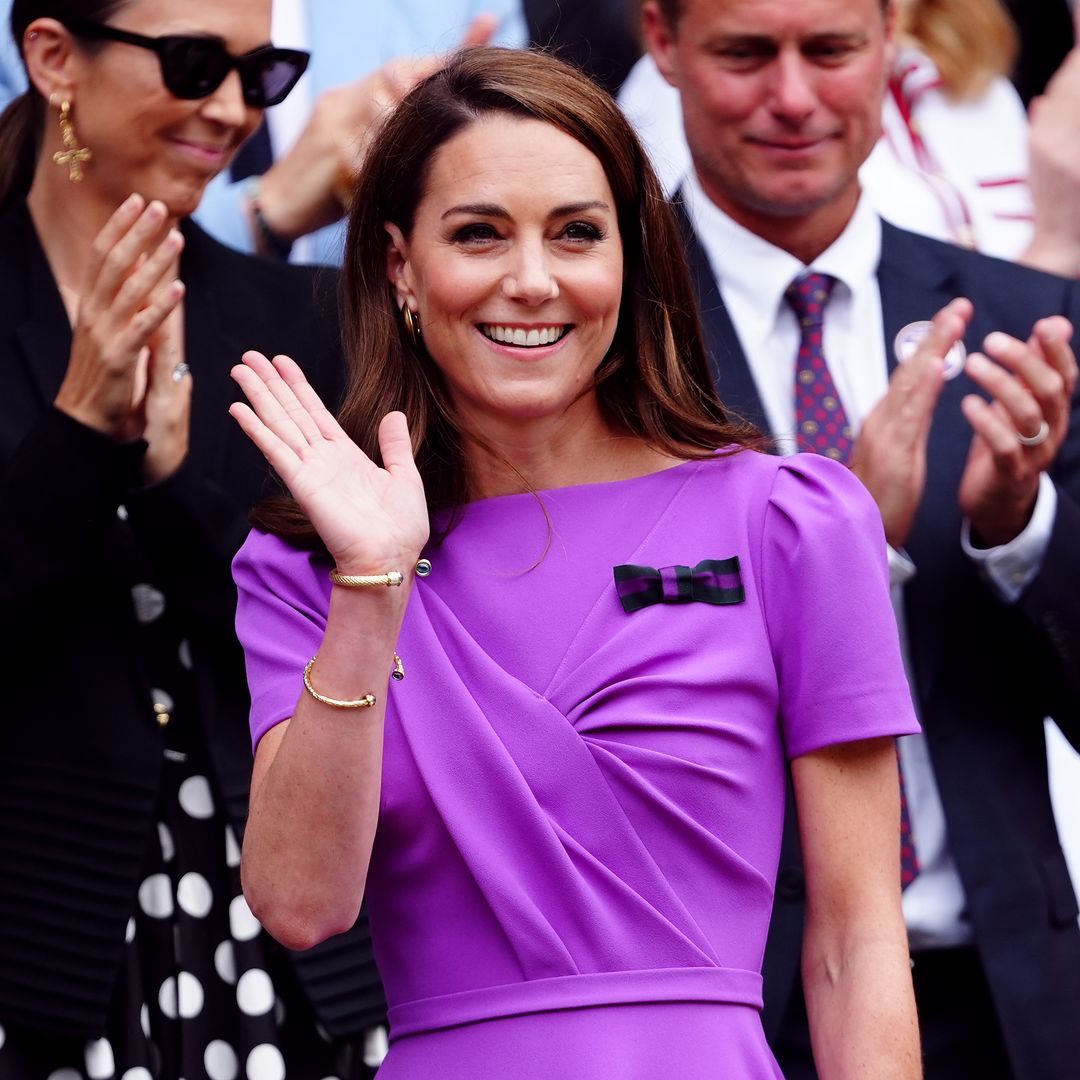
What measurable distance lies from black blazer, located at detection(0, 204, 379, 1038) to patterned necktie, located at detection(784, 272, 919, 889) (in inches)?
37.3

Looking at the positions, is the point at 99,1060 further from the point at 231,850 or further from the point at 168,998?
the point at 231,850

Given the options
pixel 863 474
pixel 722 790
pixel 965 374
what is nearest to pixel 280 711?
pixel 722 790

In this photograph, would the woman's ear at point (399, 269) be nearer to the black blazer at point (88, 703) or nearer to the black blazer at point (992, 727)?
the black blazer at point (88, 703)

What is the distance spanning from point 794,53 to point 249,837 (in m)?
1.84

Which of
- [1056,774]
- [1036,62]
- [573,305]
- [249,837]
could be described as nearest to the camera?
[249,837]

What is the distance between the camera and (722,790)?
264 cm

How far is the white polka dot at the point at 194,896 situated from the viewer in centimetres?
335

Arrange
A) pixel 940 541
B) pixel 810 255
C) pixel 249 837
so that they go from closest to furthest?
pixel 249 837, pixel 940 541, pixel 810 255

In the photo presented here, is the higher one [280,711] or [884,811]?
[280,711]

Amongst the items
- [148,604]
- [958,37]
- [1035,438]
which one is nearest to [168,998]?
[148,604]

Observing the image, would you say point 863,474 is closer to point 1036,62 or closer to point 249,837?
point 249,837

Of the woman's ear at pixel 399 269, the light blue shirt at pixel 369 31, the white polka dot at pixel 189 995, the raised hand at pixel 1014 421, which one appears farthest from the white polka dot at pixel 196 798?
the light blue shirt at pixel 369 31

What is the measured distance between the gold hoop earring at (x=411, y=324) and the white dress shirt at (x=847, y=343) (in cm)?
77

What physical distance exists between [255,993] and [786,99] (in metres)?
1.71
